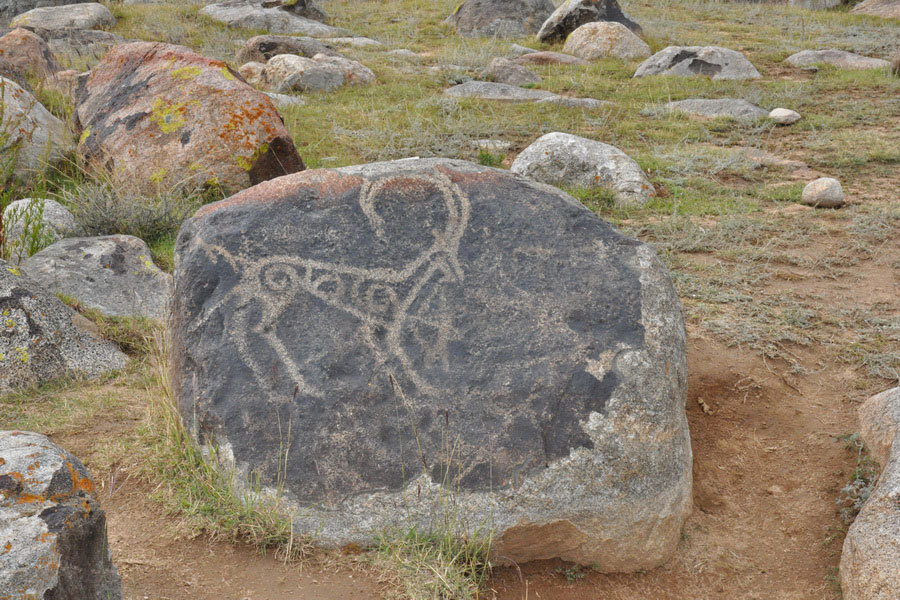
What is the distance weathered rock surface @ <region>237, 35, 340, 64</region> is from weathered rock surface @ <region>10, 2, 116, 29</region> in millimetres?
3488

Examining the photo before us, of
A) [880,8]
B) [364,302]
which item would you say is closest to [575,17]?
[880,8]

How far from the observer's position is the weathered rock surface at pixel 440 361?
9.07 feet

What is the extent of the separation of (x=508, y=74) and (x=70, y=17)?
7762mm

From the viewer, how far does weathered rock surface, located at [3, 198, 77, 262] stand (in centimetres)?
501

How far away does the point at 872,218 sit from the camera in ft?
19.9

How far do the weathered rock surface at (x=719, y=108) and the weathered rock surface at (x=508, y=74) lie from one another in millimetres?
2083

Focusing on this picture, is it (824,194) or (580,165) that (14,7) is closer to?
(580,165)

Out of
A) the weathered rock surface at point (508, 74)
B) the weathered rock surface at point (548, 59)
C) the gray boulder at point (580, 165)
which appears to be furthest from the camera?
the weathered rock surface at point (548, 59)

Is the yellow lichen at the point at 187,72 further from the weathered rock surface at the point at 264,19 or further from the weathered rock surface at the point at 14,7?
the weathered rock surface at the point at 14,7

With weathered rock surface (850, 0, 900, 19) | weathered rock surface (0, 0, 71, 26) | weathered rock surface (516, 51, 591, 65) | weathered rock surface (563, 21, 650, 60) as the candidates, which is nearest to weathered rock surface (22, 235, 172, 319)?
weathered rock surface (516, 51, 591, 65)

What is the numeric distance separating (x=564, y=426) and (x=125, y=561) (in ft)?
5.01

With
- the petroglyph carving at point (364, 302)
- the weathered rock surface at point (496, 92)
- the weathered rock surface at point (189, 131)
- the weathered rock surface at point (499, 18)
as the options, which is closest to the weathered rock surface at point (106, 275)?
the weathered rock surface at point (189, 131)

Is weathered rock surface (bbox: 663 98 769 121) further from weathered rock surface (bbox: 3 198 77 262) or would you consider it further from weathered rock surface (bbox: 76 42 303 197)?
weathered rock surface (bbox: 3 198 77 262)

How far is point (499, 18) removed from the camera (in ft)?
49.9
